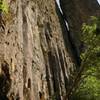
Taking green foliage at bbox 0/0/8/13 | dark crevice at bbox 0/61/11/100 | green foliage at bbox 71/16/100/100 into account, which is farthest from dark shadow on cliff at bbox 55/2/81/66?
dark crevice at bbox 0/61/11/100

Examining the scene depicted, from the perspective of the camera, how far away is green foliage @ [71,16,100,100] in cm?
1961

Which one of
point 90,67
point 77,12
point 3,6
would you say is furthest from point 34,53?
point 77,12

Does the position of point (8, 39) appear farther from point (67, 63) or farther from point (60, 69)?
point (67, 63)

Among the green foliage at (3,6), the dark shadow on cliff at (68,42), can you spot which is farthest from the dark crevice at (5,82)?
the dark shadow on cliff at (68,42)

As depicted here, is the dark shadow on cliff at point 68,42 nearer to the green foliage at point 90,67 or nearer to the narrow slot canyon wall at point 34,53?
the narrow slot canyon wall at point 34,53

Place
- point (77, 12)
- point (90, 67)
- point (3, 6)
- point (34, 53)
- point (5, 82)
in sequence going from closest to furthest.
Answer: point (5, 82) → point (3, 6) → point (90, 67) → point (34, 53) → point (77, 12)

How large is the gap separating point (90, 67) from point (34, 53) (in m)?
3.34

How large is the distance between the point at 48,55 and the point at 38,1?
171 inches

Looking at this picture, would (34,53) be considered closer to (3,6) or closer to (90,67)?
(90,67)

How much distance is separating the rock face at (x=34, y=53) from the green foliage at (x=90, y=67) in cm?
146

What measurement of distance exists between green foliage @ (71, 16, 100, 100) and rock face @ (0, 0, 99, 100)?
1459 mm

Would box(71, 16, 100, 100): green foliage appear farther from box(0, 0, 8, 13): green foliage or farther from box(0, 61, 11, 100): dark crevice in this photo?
box(0, 61, 11, 100): dark crevice

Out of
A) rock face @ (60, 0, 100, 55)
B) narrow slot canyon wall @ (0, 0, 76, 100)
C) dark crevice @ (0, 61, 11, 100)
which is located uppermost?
rock face @ (60, 0, 100, 55)

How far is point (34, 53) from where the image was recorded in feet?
66.3
